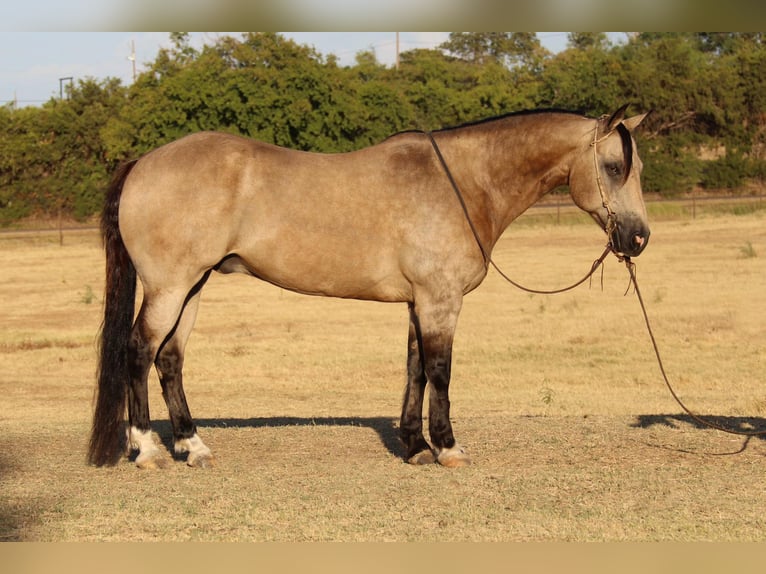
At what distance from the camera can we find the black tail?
762 centimetres

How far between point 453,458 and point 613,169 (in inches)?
93.9

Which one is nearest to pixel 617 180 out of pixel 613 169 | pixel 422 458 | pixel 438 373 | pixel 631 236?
pixel 613 169

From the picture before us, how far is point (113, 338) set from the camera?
776 centimetres

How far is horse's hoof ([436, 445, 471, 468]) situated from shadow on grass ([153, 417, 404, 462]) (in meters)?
0.53

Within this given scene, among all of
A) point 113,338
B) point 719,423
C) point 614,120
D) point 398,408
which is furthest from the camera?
point 398,408

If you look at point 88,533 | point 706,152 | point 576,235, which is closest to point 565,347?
point 88,533

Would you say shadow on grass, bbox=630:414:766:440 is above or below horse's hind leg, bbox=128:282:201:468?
below

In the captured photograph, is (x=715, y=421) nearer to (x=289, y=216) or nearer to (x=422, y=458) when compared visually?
(x=422, y=458)

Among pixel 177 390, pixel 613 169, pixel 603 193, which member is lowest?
pixel 177 390

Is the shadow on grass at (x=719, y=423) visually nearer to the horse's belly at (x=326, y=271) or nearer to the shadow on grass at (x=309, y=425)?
the shadow on grass at (x=309, y=425)

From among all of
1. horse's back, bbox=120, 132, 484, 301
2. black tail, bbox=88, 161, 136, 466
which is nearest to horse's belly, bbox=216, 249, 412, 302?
horse's back, bbox=120, 132, 484, 301

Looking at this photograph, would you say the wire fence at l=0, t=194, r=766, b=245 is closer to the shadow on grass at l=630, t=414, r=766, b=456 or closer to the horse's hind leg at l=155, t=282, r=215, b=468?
the shadow on grass at l=630, t=414, r=766, b=456

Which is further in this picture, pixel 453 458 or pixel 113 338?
pixel 113 338

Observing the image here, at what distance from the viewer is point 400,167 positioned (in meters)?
7.74
